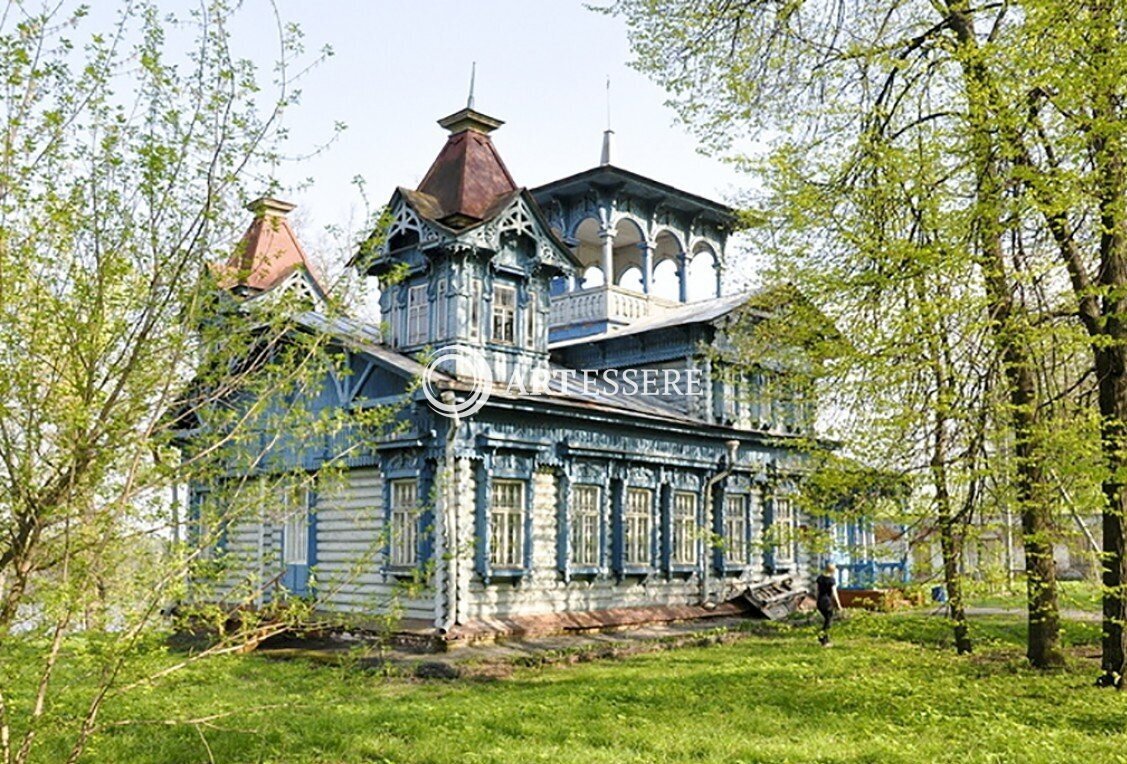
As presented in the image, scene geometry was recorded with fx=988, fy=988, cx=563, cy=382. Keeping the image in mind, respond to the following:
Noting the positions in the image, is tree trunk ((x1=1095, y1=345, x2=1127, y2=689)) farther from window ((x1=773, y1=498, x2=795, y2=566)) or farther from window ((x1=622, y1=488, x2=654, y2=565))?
window ((x1=773, y1=498, x2=795, y2=566))

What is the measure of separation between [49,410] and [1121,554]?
11720 millimetres

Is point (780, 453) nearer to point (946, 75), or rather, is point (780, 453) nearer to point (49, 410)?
point (946, 75)

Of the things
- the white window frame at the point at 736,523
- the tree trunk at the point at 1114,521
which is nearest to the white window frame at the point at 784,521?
the white window frame at the point at 736,523

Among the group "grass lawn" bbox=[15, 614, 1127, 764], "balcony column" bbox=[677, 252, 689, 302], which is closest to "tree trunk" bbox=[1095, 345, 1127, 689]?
"grass lawn" bbox=[15, 614, 1127, 764]

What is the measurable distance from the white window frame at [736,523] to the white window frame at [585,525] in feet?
14.8

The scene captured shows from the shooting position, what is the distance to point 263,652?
1794 cm

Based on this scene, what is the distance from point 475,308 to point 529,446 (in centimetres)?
307

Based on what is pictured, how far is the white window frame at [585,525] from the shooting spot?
20391 mm

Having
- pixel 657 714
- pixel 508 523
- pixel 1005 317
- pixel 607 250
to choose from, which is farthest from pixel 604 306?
pixel 657 714

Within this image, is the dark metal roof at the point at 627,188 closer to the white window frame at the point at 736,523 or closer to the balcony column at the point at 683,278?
the balcony column at the point at 683,278

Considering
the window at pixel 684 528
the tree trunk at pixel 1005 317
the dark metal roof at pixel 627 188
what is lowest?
the window at pixel 684 528

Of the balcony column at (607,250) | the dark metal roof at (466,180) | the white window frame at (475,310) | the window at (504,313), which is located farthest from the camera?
the balcony column at (607,250)

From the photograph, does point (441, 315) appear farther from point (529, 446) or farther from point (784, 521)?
point (784, 521)

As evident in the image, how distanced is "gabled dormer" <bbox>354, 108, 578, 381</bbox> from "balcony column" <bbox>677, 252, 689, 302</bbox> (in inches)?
331
